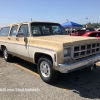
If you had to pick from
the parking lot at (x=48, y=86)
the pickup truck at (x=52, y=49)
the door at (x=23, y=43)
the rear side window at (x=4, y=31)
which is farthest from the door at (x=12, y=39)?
the parking lot at (x=48, y=86)

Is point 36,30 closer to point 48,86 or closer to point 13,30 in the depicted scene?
point 13,30

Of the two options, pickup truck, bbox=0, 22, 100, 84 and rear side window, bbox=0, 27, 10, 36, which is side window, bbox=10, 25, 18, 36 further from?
rear side window, bbox=0, 27, 10, 36

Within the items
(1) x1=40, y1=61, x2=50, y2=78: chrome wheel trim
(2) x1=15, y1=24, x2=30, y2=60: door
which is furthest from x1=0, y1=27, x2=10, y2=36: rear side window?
(1) x1=40, y1=61, x2=50, y2=78: chrome wheel trim

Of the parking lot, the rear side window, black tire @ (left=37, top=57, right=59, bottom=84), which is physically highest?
the rear side window

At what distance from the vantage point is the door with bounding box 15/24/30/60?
5.31 metres

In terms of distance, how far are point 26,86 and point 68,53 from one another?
1601 mm

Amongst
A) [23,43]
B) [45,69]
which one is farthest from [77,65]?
[23,43]

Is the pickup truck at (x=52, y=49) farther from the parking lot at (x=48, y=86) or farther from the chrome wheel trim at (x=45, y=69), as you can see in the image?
the parking lot at (x=48, y=86)

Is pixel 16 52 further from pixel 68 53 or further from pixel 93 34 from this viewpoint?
pixel 93 34

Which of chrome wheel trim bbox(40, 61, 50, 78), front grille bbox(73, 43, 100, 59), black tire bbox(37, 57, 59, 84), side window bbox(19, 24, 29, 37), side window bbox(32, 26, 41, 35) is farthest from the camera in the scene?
side window bbox(19, 24, 29, 37)

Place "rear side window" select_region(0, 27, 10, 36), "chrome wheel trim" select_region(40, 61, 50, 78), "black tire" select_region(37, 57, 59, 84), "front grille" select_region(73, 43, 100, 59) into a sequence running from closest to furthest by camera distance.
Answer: "front grille" select_region(73, 43, 100, 59) < "black tire" select_region(37, 57, 59, 84) < "chrome wheel trim" select_region(40, 61, 50, 78) < "rear side window" select_region(0, 27, 10, 36)

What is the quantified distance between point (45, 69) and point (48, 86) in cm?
51

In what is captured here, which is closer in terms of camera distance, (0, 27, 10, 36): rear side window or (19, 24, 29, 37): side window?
(19, 24, 29, 37): side window

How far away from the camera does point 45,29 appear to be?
5.63 meters
